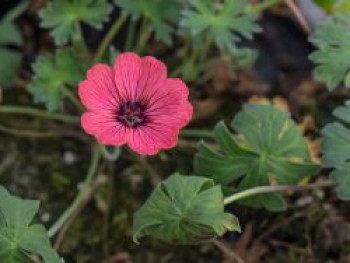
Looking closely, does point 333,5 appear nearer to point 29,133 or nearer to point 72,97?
point 72,97

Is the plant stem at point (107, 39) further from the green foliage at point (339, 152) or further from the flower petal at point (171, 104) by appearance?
the green foliage at point (339, 152)

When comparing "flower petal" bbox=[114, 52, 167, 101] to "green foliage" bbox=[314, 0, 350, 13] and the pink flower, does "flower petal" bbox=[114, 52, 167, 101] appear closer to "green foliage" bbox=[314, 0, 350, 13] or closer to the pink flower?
the pink flower

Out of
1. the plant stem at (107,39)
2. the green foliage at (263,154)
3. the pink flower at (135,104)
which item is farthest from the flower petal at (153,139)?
the plant stem at (107,39)

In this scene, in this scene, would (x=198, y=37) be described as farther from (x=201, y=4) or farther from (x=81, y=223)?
(x=81, y=223)

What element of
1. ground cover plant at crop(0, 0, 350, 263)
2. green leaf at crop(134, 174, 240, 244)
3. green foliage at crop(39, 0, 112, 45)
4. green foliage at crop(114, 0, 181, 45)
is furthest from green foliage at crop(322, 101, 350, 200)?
green foliage at crop(39, 0, 112, 45)

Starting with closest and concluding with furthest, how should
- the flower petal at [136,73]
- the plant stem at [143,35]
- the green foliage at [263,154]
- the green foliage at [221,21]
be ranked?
1. the flower petal at [136,73]
2. the green foliage at [263,154]
3. the green foliage at [221,21]
4. the plant stem at [143,35]

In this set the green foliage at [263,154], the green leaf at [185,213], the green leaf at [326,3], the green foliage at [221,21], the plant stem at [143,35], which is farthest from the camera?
the plant stem at [143,35]

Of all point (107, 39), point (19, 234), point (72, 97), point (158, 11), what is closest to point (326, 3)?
point (158, 11)
